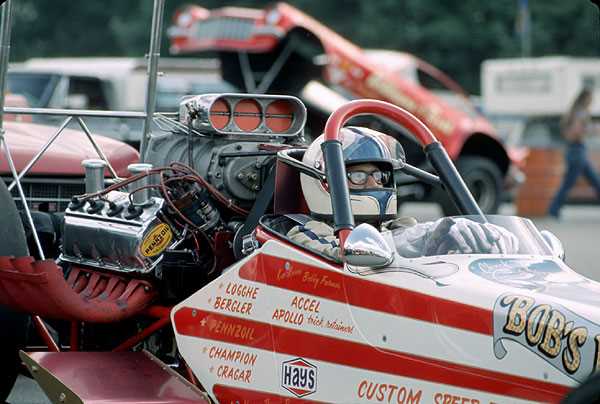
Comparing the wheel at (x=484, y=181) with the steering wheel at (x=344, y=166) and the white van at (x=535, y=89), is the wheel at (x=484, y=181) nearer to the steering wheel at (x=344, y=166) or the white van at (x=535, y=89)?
the white van at (x=535, y=89)

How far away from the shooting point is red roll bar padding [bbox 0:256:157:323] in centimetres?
577

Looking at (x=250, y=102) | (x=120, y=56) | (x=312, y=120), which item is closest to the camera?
(x=250, y=102)

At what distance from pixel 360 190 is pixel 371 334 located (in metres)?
0.86

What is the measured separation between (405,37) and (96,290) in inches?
1384

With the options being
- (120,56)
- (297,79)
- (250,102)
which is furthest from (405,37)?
(250,102)

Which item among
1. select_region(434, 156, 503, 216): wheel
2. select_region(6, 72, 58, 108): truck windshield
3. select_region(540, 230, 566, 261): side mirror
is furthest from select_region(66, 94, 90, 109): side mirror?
select_region(540, 230, 566, 261): side mirror

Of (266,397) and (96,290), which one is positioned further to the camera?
(96,290)

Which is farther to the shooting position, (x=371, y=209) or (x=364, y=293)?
(x=371, y=209)

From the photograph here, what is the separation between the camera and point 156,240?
5.94 meters

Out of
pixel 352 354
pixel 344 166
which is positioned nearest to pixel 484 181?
pixel 344 166

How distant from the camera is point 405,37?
133 feet

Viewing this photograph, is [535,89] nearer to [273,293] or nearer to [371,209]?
[371,209]

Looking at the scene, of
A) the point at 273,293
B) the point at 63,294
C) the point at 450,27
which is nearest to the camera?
the point at 273,293

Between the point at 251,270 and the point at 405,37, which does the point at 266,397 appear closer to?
the point at 251,270
